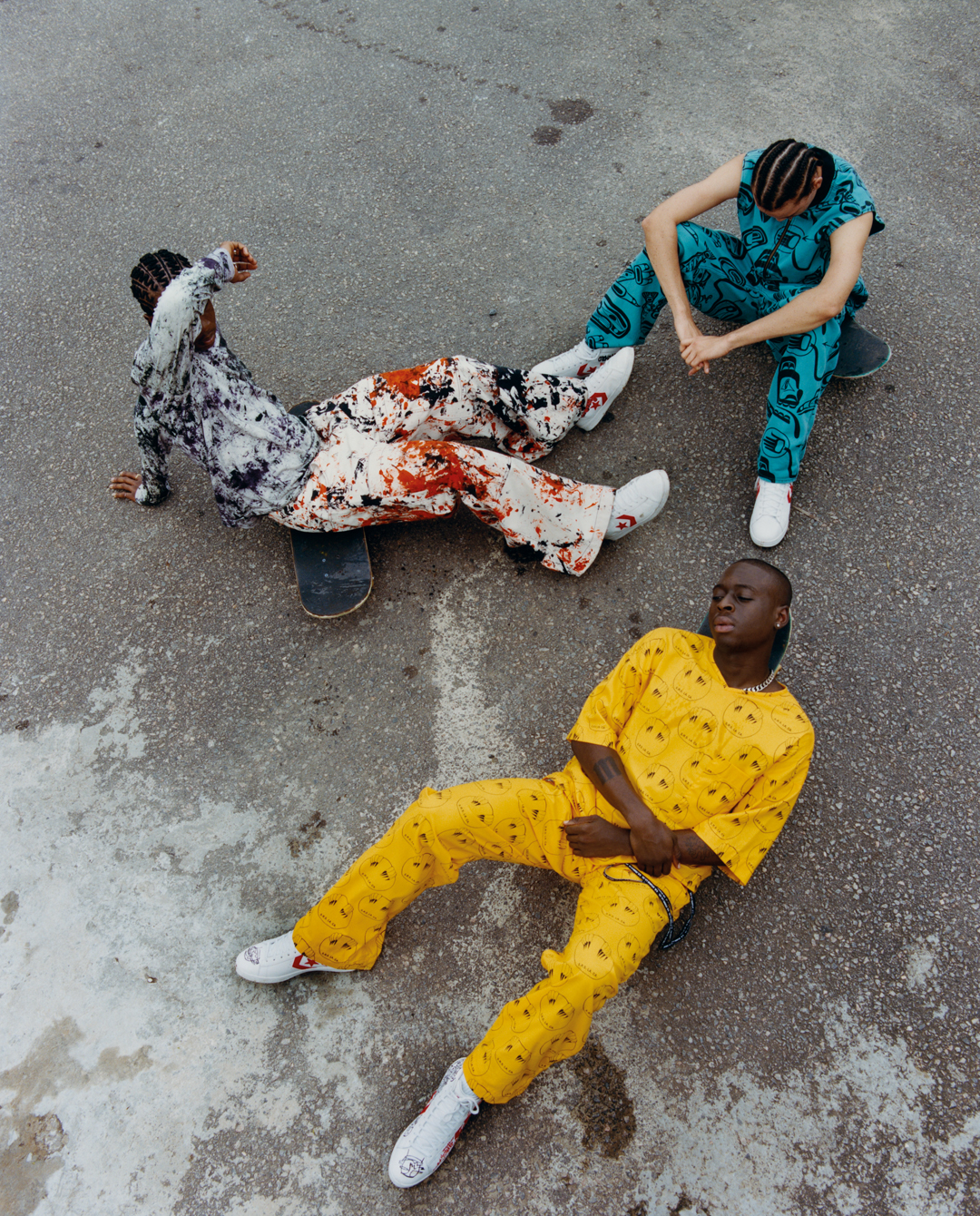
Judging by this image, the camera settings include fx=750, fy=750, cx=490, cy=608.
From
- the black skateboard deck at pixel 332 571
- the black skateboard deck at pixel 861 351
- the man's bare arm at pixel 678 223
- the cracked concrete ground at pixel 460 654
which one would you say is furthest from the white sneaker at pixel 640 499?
the black skateboard deck at pixel 861 351

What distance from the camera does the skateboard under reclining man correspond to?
2.53 meters

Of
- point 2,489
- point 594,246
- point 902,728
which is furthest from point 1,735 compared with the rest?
point 594,246

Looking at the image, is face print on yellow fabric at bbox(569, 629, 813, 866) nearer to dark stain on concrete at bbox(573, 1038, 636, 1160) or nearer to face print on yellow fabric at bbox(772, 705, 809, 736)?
face print on yellow fabric at bbox(772, 705, 809, 736)

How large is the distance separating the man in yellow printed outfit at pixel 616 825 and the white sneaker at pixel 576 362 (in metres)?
1.71

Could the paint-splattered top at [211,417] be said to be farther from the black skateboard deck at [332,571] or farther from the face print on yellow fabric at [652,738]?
the face print on yellow fabric at [652,738]

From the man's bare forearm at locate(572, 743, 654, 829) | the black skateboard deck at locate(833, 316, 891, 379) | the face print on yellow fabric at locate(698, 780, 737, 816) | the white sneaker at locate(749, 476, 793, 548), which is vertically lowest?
the man's bare forearm at locate(572, 743, 654, 829)

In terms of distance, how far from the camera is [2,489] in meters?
3.52

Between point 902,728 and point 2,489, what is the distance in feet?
13.1

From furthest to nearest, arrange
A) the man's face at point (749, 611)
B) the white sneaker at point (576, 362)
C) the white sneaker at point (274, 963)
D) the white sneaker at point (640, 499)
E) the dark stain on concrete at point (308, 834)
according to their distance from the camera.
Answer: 1. the white sneaker at point (576, 362)
2. the white sneaker at point (640, 499)
3. the dark stain on concrete at point (308, 834)
4. the white sneaker at point (274, 963)
5. the man's face at point (749, 611)

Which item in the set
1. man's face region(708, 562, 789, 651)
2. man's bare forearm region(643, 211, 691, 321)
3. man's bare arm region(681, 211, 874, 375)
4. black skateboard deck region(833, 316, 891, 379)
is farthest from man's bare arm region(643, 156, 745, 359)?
man's face region(708, 562, 789, 651)

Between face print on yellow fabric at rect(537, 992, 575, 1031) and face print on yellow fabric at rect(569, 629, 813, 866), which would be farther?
face print on yellow fabric at rect(569, 629, 813, 866)

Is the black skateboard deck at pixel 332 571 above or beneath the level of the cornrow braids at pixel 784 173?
beneath

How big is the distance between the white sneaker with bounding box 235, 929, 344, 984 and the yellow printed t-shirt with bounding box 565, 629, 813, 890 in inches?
40.1

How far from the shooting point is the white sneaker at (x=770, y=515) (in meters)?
3.05
